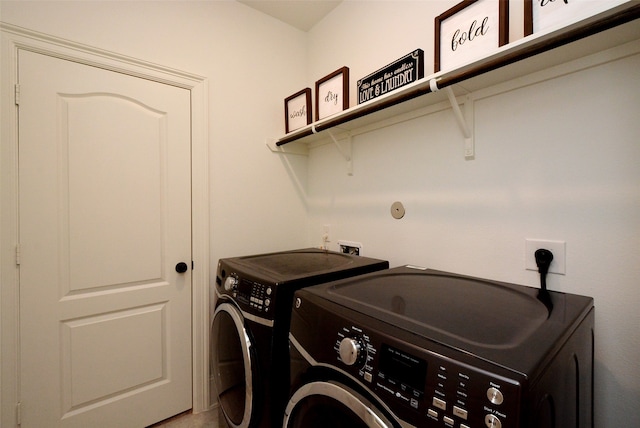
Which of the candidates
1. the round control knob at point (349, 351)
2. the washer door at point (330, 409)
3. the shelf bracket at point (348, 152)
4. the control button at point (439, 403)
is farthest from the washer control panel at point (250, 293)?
the shelf bracket at point (348, 152)

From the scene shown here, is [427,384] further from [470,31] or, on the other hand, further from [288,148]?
[288,148]

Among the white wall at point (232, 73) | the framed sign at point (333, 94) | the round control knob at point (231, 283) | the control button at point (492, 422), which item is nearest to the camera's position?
the control button at point (492, 422)

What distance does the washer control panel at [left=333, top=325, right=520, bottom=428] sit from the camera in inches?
19.3

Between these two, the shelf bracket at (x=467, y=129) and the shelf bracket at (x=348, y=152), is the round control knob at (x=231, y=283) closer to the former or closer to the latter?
the shelf bracket at (x=348, y=152)

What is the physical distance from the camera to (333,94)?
1.68 m

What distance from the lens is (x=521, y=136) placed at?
1118 mm

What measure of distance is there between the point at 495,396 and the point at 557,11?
42.9 inches

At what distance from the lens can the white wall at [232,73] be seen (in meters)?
1.49

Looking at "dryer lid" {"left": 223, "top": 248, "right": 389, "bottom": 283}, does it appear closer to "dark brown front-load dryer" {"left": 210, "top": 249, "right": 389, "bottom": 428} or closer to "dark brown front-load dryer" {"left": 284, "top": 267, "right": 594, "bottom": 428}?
"dark brown front-load dryer" {"left": 210, "top": 249, "right": 389, "bottom": 428}

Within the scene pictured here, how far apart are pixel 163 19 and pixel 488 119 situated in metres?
1.82

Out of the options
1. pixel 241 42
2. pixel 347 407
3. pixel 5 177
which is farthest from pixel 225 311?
pixel 241 42

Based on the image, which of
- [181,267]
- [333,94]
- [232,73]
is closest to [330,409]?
[181,267]

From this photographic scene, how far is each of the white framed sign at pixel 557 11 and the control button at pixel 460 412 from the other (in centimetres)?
102

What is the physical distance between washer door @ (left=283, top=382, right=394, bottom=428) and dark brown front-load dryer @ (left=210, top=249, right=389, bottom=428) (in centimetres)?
20
